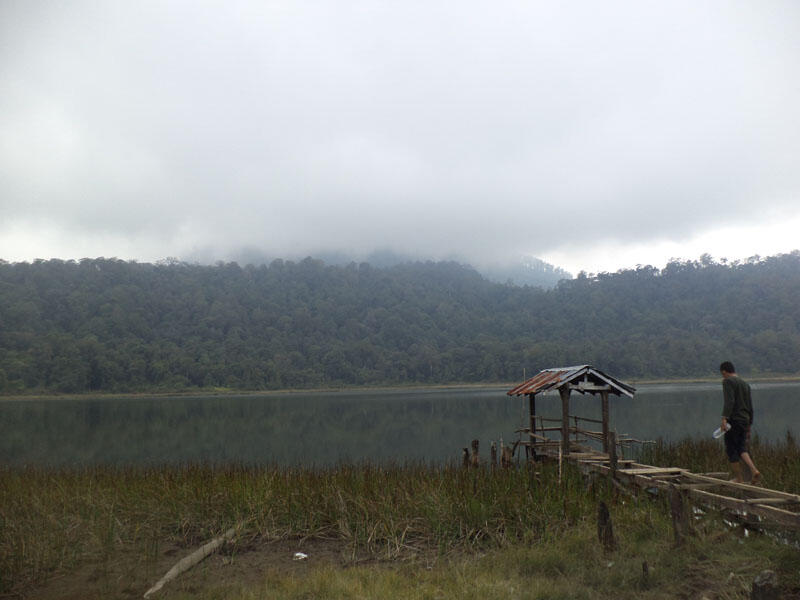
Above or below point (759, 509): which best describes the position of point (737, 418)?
above

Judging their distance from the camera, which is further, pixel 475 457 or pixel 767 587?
pixel 475 457

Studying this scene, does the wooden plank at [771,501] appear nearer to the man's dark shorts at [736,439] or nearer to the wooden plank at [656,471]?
the man's dark shorts at [736,439]

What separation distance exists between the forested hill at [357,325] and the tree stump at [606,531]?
73.5 metres

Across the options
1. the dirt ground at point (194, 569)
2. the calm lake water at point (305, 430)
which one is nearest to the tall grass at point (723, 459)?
the calm lake water at point (305, 430)

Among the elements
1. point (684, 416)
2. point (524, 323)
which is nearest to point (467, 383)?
point (524, 323)

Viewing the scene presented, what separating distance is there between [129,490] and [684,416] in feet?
106

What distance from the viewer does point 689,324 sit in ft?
317

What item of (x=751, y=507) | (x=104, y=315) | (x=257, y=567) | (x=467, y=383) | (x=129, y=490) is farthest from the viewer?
(x=104, y=315)

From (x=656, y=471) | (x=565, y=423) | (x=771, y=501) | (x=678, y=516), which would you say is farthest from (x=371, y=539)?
(x=565, y=423)

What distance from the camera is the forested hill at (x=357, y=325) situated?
7950 centimetres

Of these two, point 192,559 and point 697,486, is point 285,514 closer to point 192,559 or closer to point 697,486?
point 192,559

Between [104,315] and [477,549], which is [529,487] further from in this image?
[104,315]

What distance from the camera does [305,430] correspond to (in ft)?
109

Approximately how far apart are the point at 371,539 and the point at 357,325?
338 feet
